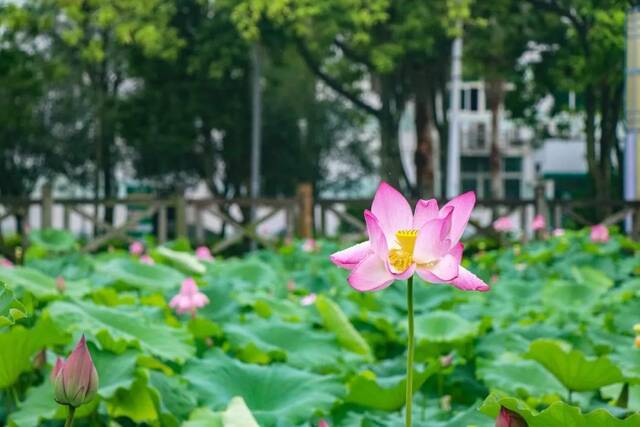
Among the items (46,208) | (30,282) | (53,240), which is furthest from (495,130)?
(30,282)

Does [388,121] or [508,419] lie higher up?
[388,121]

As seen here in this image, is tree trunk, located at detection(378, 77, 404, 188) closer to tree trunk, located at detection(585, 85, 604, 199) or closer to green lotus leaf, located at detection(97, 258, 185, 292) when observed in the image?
tree trunk, located at detection(585, 85, 604, 199)

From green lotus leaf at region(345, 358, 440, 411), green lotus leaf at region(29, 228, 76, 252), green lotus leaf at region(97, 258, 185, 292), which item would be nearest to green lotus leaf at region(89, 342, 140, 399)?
green lotus leaf at region(345, 358, 440, 411)

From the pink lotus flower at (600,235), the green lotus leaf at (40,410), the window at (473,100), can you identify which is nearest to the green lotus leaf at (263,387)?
the green lotus leaf at (40,410)

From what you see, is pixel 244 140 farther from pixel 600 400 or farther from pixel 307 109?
pixel 600 400

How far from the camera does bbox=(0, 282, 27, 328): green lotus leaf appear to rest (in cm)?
129

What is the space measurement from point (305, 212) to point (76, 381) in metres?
12.6

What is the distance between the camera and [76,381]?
1343 mm

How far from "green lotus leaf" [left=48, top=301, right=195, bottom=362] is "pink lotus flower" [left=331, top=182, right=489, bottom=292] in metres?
1.09

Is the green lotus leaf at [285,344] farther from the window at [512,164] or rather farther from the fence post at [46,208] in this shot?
the window at [512,164]

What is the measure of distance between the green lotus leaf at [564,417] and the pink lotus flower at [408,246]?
16 cm

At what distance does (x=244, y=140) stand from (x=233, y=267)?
75.8 ft

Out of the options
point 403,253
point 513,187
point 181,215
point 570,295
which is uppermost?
point 403,253

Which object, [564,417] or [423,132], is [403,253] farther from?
[423,132]
